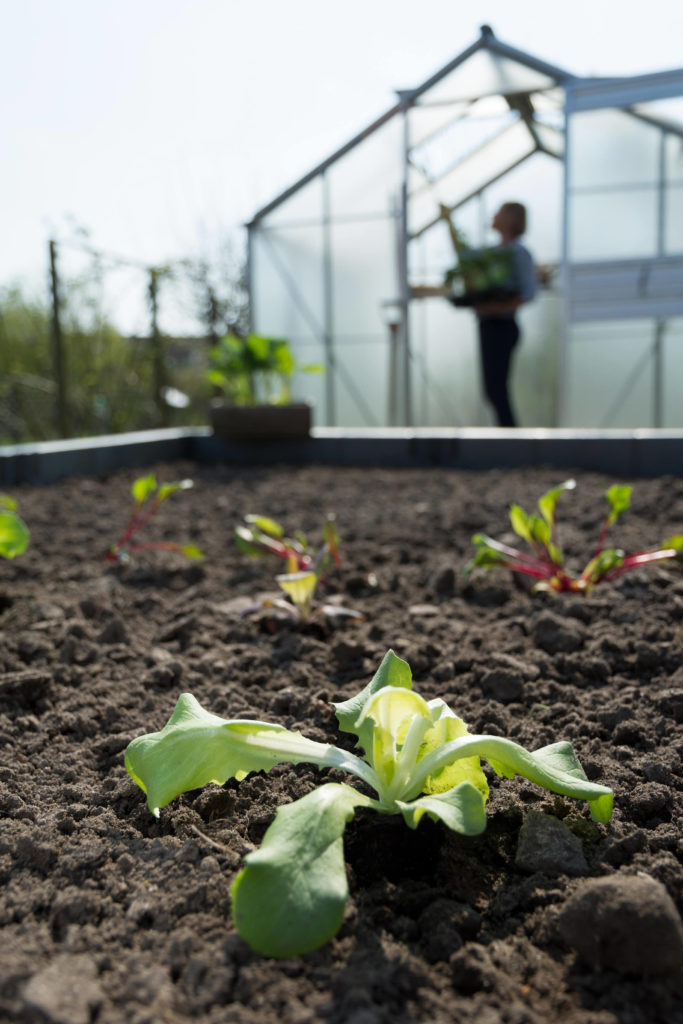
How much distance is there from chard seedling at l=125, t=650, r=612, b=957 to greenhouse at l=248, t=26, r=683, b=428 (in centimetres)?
569

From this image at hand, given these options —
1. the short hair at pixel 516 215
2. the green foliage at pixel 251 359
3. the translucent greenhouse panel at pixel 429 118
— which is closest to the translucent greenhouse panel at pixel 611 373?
the short hair at pixel 516 215

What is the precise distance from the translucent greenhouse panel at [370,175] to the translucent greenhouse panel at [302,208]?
0.42ft

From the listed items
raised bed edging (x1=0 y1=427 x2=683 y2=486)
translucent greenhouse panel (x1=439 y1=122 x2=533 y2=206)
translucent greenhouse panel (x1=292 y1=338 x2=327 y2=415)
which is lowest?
raised bed edging (x1=0 y1=427 x2=683 y2=486)

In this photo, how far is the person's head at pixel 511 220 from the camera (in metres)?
5.02

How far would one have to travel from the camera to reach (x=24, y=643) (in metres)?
1.51

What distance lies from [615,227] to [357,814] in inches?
247

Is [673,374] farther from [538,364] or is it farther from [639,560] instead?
[639,560]

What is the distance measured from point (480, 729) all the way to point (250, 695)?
1.24 feet

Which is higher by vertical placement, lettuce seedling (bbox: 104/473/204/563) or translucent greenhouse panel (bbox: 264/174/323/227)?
translucent greenhouse panel (bbox: 264/174/323/227)

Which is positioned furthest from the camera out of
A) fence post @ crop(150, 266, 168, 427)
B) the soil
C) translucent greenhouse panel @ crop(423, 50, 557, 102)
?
translucent greenhouse panel @ crop(423, 50, 557, 102)

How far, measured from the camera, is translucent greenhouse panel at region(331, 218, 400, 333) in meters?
7.54

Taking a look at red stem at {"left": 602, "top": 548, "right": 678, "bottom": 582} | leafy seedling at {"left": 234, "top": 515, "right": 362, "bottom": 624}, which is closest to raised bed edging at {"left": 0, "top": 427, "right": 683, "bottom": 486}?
red stem at {"left": 602, "top": 548, "right": 678, "bottom": 582}

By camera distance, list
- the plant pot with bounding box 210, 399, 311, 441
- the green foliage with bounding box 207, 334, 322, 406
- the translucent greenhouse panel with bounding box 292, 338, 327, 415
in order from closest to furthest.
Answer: the plant pot with bounding box 210, 399, 311, 441 < the green foliage with bounding box 207, 334, 322, 406 < the translucent greenhouse panel with bounding box 292, 338, 327, 415

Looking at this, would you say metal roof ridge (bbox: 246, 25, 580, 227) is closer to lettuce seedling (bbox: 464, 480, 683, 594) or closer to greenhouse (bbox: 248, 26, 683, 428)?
greenhouse (bbox: 248, 26, 683, 428)
